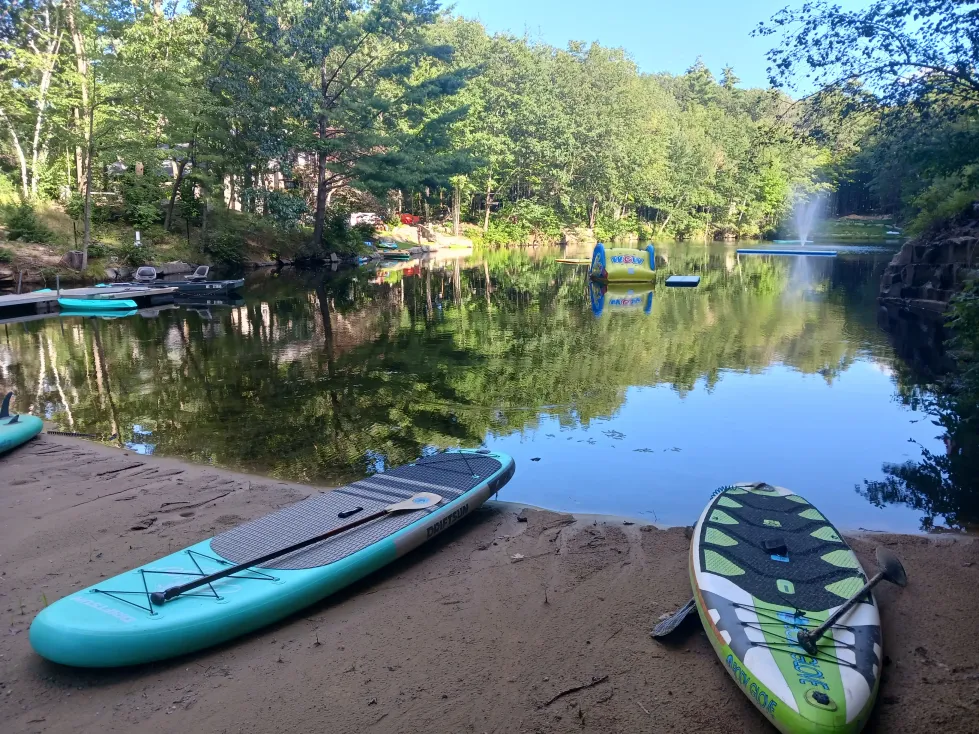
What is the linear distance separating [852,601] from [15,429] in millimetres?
7121

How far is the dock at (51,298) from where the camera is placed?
633 inches

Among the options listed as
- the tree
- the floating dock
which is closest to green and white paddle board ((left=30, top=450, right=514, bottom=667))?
the tree

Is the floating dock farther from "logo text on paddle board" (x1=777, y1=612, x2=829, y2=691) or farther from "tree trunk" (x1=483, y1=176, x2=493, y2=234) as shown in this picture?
"logo text on paddle board" (x1=777, y1=612, x2=829, y2=691)

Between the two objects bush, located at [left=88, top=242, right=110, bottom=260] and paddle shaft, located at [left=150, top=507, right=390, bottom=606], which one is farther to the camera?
bush, located at [left=88, top=242, right=110, bottom=260]

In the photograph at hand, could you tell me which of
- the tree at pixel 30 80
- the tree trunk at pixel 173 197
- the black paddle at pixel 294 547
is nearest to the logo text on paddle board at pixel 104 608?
the black paddle at pixel 294 547

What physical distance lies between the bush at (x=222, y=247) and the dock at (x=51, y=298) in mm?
7926

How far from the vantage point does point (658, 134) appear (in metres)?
57.9

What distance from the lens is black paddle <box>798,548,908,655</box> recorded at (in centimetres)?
309

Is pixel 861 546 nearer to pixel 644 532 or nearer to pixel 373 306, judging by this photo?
pixel 644 532

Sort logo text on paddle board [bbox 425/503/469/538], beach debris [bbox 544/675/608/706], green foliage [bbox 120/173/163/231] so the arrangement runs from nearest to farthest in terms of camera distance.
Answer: beach debris [bbox 544/675/608/706] → logo text on paddle board [bbox 425/503/469/538] → green foliage [bbox 120/173/163/231]

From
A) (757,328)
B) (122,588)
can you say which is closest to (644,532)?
(122,588)

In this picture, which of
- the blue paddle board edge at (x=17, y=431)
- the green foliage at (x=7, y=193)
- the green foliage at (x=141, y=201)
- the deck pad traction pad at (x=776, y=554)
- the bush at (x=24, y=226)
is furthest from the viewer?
the green foliage at (x=141, y=201)

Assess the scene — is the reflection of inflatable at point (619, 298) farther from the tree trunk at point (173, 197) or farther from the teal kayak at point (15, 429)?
the tree trunk at point (173, 197)

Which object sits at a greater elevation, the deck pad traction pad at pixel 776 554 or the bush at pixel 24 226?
the bush at pixel 24 226
